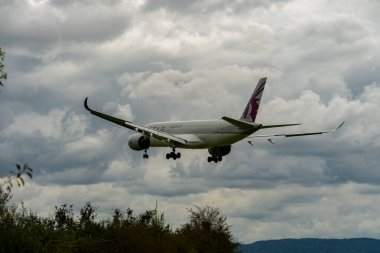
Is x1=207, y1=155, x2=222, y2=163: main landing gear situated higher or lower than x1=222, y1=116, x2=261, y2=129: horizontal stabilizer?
lower

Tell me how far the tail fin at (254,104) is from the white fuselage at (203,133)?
3477mm

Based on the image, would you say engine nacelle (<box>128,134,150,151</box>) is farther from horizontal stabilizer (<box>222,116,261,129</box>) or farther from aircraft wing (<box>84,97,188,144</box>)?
horizontal stabilizer (<box>222,116,261,129</box>)

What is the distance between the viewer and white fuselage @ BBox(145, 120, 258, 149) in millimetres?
90500

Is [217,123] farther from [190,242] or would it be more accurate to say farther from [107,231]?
[190,242]

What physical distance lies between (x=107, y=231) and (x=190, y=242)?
26642mm

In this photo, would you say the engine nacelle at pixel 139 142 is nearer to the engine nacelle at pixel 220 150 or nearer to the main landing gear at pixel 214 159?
the main landing gear at pixel 214 159

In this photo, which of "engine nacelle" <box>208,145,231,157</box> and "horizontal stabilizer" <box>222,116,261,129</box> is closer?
"horizontal stabilizer" <box>222,116,261,129</box>

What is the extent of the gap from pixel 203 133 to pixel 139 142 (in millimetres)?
9388

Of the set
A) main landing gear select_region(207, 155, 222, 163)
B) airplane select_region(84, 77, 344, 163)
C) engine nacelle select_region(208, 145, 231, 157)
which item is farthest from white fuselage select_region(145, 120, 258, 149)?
main landing gear select_region(207, 155, 222, 163)

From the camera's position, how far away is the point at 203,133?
95.1m

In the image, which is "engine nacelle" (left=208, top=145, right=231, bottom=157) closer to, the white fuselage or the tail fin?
the white fuselage

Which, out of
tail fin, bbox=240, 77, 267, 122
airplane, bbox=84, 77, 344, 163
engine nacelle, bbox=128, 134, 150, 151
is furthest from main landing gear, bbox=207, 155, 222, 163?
engine nacelle, bbox=128, 134, 150, 151

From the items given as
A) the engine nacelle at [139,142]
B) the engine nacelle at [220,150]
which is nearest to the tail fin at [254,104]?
the engine nacelle at [220,150]

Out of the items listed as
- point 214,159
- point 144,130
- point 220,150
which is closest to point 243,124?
point 220,150
